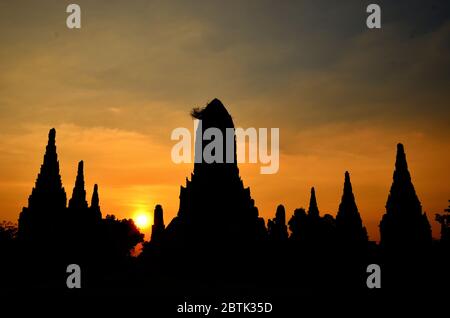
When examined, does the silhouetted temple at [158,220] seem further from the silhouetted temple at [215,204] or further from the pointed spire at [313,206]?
the silhouetted temple at [215,204]

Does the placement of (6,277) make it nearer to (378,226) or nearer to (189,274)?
(189,274)

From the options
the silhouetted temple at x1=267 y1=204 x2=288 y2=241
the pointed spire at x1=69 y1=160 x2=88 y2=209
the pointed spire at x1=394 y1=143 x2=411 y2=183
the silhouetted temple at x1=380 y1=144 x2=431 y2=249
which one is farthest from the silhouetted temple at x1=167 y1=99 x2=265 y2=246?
the pointed spire at x1=69 y1=160 x2=88 y2=209

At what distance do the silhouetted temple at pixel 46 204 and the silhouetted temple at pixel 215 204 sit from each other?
25.9 feet

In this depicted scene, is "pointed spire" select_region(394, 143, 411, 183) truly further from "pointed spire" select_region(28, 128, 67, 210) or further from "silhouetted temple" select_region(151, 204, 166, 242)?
"silhouetted temple" select_region(151, 204, 166, 242)

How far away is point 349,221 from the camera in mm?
32781

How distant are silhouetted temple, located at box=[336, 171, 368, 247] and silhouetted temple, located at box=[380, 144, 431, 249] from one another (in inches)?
297

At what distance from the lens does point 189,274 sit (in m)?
22.4

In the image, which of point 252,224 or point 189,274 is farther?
point 252,224

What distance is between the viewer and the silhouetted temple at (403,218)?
77.1ft

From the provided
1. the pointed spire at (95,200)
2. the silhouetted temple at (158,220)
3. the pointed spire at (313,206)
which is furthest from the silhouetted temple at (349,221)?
the pointed spire at (95,200)

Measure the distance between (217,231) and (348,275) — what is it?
12649 millimetres

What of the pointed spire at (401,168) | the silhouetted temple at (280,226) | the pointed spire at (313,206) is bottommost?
the silhouetted temple at (280,226)

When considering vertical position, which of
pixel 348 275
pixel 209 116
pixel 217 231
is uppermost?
pixel 209 116
